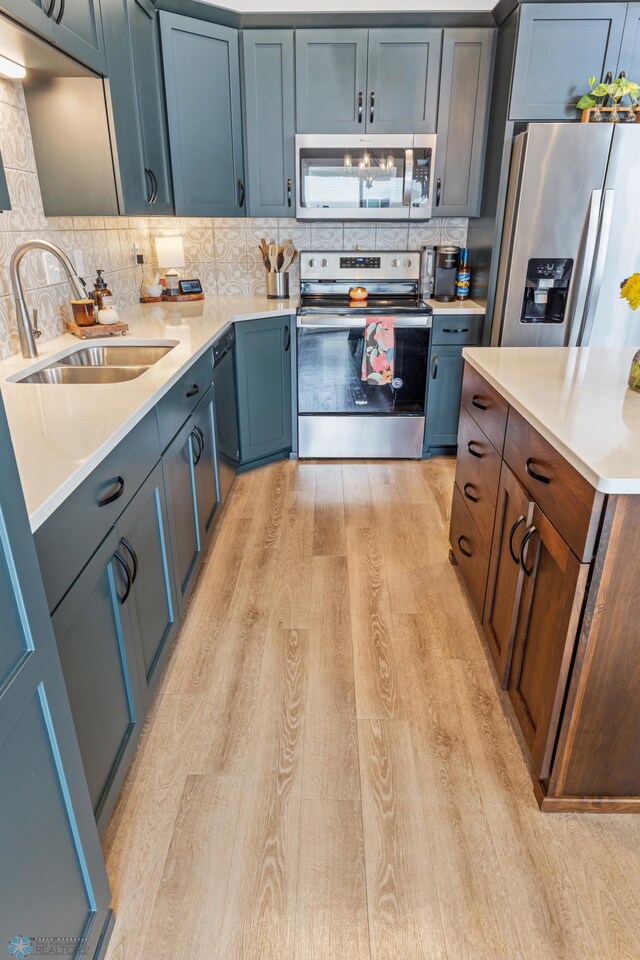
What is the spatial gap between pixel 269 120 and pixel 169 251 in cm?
93

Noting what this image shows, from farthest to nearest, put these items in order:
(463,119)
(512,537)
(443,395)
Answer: (443,395), (463,119), (512,537)

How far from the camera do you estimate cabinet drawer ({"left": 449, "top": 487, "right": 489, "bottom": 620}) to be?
6.54 feet

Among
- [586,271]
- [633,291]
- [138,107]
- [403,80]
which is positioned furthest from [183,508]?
[403,80]

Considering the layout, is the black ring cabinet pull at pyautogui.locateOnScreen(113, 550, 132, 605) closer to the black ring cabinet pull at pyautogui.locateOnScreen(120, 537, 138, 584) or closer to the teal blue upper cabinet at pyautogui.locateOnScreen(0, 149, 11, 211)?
the black ring cabinet pull at pyautogui.locateOnScreen(120, 537, 138, 584)

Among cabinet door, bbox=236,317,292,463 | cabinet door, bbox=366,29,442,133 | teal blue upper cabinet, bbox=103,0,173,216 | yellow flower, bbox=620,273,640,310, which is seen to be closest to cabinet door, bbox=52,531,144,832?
yellow flower, bbox=620,273,640,310

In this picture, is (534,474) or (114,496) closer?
(114,496)

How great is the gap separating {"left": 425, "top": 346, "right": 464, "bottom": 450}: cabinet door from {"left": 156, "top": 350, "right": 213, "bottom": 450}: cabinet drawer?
1.44 meters

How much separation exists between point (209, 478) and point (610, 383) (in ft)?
5.11

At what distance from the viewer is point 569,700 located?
1322mm

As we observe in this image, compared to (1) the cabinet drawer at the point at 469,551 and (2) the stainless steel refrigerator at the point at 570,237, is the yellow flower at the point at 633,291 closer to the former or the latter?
(1) the cabinet drawer at the point at 469,551

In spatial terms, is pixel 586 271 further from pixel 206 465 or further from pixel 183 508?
pixel 183 508

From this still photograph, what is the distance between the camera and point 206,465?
246 centimetres

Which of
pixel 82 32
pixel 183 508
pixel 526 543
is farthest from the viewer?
pixel 183 508

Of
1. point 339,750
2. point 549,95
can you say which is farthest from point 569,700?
point 549,95
